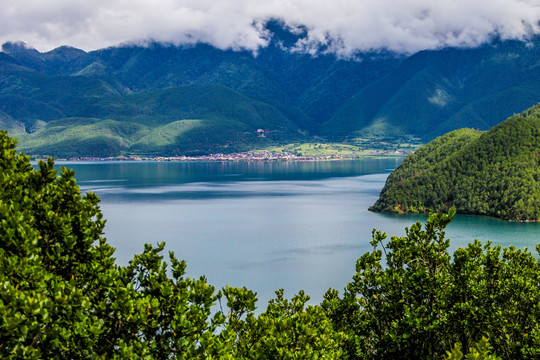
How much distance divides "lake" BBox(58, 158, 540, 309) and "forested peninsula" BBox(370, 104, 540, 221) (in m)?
3.93

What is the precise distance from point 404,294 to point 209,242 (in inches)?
1923

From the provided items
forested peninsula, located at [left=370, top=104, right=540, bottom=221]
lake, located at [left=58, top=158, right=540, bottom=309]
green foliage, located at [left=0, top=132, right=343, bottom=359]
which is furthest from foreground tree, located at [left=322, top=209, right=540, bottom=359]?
forested peninsula, located at [left=370, top=104, right=540, bottom=221]

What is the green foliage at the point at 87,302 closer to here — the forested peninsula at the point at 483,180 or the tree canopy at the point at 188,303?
the tree canopy at the point at 188,303

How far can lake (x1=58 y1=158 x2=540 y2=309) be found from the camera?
155 ft

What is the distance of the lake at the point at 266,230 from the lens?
155ft

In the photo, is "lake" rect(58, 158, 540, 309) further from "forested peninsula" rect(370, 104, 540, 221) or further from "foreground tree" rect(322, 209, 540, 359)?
"foreground tree" rect(322, 209, 540, 359)

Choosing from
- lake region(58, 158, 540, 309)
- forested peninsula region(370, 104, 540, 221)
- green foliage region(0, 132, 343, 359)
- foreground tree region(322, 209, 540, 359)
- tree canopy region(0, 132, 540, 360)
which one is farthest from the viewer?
forested peninsula region(370, 104, 540, 221)

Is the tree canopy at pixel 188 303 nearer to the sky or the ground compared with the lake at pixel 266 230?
nearer to the sky

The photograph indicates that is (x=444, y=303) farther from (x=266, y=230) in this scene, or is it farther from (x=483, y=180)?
(x=483, y=180)

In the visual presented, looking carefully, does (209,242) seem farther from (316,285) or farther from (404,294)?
(404,294)

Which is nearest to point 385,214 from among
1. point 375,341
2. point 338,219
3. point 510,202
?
point 338,219

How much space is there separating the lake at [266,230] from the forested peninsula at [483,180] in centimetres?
393

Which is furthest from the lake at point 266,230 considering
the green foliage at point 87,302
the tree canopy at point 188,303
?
the green foliage at point 87,302

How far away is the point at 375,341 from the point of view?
49.4 feet
